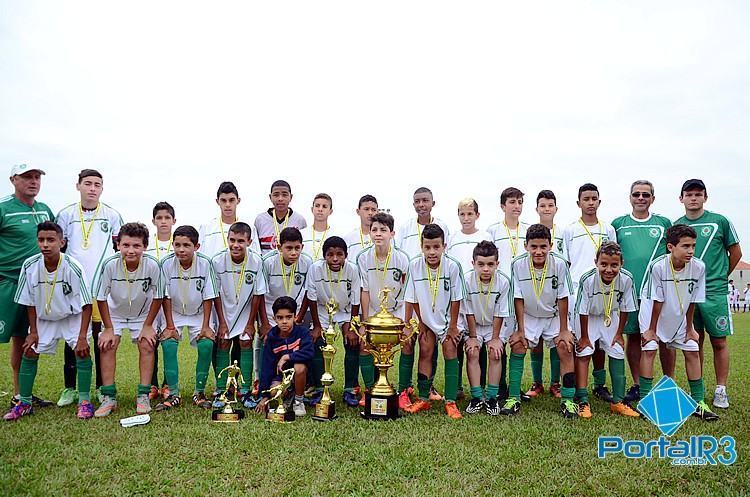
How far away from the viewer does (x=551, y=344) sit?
5547 mm

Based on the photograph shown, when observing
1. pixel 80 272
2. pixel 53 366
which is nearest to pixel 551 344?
pixel 80 272

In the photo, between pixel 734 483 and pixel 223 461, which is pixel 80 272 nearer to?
pixel 223 461

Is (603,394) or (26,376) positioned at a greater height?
(26,376)

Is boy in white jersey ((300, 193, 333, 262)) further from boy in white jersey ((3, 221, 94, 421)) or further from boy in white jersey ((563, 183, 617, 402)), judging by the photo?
boy in white jersey ((563, 183, 617, 402))

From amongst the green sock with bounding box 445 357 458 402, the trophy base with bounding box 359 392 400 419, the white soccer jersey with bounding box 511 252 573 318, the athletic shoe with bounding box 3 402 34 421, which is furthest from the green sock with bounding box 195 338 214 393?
the white soccer jersey with bounding box 511 252 573 318

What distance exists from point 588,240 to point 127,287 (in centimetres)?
463

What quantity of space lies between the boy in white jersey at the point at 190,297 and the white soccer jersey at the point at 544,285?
2.94 m

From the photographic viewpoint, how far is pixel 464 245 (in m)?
6.23

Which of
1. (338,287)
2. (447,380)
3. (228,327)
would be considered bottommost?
(447,380)

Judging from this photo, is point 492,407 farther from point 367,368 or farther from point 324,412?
point 324,412

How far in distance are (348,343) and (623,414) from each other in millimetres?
2603

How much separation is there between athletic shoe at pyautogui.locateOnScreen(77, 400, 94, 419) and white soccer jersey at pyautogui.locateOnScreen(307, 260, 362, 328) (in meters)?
2.16

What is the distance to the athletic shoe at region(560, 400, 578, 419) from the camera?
4.89 meters

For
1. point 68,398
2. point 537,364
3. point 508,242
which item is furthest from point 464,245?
point 68,398
